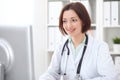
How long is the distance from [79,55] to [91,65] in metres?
0.12

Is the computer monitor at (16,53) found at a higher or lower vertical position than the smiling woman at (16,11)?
lower

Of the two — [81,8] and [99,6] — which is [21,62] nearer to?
[81,8]

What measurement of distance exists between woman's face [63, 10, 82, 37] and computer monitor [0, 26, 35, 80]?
2.16ft

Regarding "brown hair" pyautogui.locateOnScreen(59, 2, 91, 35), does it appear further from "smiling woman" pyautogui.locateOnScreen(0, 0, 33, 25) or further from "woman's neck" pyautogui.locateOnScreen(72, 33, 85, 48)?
"smiling woman" pyautogui.locateOnScreen(0, 0, 33, 25)

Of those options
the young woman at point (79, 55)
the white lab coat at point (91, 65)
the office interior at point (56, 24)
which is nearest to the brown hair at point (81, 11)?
the young woman at point (79, 55)

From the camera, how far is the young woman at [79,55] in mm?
1558

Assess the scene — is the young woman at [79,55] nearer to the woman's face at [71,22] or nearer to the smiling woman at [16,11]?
the woman's face at [71,22]

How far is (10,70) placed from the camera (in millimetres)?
1065

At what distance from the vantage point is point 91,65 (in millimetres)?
1617

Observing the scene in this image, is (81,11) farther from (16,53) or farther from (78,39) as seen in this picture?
(16,53)

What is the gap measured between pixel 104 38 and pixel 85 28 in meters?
1.26

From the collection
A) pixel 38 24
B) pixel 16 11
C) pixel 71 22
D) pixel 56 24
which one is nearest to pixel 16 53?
pixel 71 22

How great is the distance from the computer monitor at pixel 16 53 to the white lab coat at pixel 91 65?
0.51 meters

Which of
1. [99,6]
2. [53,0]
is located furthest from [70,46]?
[53,0]
